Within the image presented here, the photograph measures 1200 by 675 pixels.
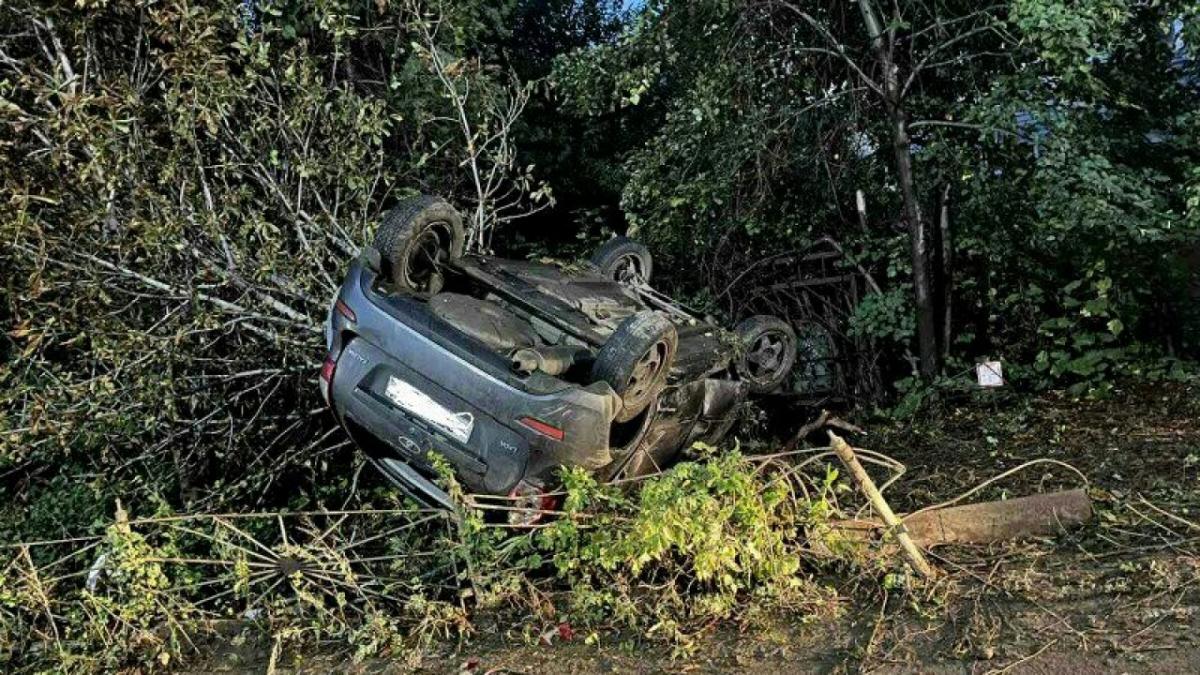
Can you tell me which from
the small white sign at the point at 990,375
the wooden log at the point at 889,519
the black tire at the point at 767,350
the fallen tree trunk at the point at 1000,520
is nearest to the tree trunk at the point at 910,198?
the small white sign at the point at 990,375

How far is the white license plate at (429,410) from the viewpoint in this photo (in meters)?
3.85

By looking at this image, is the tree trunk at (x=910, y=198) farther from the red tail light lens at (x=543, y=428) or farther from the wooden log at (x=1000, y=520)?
the red tail light lens at (x=543, y=428)

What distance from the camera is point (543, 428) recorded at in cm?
370

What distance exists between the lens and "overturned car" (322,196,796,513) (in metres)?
3.75

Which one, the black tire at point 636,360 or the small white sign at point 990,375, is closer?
the black tire at point 636,360

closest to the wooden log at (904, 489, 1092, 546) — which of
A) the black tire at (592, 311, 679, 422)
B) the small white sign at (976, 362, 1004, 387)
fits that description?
the black tire at (592, 311, 679, 422)

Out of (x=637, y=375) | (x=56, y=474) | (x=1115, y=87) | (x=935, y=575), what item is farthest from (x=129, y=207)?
(x=1115, y=87)

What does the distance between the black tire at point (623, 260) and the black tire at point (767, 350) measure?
0.77 m

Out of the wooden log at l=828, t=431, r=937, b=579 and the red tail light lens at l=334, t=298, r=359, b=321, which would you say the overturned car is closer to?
the red tail light lens at l=334, t=298, r=359, b=321

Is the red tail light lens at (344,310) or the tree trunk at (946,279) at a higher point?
the red tail light lens at (344,310)

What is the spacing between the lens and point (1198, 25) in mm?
5504

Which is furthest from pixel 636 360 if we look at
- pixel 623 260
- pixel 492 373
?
Result: pixel 623 260

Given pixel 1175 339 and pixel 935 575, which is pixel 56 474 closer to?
pixel 935 575

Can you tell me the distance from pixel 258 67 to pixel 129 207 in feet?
4.16
